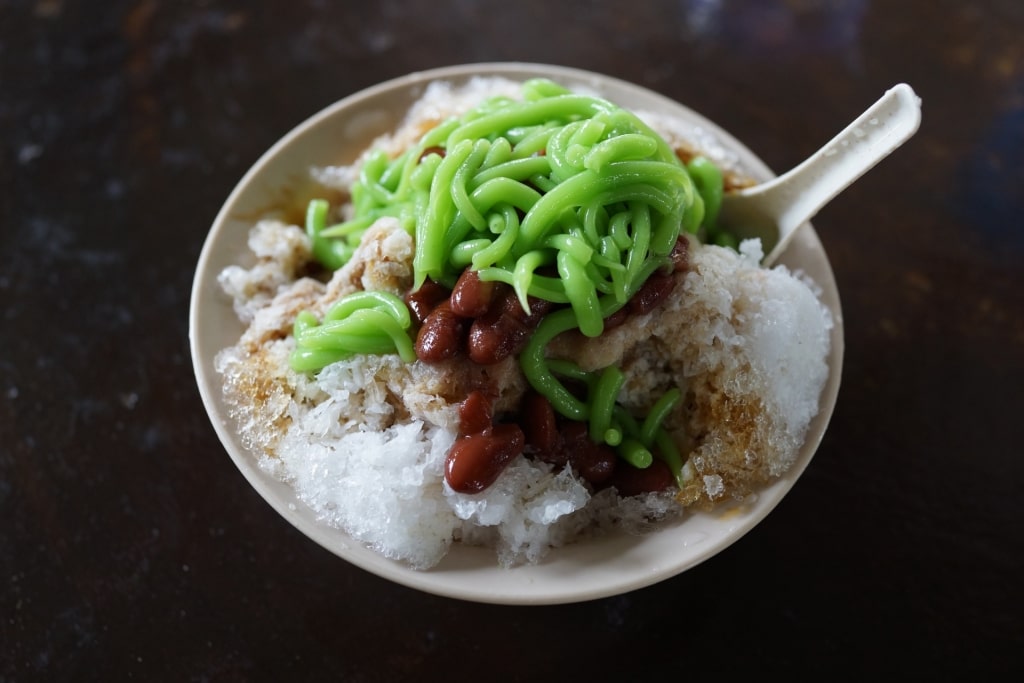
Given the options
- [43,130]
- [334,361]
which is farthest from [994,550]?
[43,130]

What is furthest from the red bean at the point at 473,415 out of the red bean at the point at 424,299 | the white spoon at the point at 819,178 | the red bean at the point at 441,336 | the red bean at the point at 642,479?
the white spoon at the point at 819,178

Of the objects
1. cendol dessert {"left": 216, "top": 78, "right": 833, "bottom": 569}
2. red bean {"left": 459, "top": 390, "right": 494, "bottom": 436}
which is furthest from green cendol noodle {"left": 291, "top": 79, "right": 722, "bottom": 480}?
red bean {"left": 459, "top": 390, "right": 494, "bottom": 436}

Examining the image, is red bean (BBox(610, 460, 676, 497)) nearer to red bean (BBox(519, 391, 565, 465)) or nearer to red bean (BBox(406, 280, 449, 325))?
red bean (BBox(519, 391, 565, 465))

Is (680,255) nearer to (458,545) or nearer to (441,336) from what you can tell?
(441,336)

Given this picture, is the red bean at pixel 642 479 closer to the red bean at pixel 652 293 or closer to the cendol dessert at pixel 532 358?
the cendol dessert at pixel 532 358

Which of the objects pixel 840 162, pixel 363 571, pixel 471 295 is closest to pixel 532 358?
pixel 471 295

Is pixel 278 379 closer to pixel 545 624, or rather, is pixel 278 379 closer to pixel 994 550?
pixel 545 624
